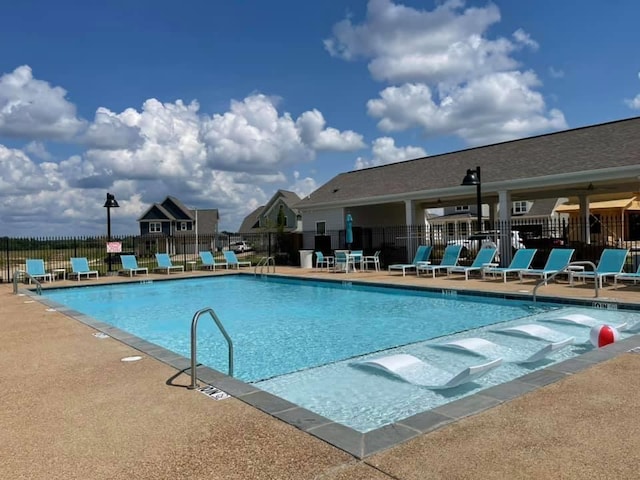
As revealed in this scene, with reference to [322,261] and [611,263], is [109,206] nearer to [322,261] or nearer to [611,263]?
[322,261]

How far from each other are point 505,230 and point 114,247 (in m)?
15.4

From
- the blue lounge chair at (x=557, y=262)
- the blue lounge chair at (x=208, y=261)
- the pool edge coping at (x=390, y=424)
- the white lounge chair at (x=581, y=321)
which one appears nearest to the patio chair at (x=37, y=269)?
the blue lounge chair at (x=208, y=261)

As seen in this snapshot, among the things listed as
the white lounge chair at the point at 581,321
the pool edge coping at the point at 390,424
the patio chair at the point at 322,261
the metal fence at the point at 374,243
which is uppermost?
the metal fence at the point at 374,243

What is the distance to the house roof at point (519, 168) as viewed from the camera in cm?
1528

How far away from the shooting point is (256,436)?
3.41m

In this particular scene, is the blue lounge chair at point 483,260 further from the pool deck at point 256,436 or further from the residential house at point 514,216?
the residential house at point 514,216

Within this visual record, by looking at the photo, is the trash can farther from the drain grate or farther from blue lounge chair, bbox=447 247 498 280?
the drain grate

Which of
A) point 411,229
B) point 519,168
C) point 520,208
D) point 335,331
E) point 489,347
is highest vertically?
point 519,168

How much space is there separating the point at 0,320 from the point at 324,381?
668cm

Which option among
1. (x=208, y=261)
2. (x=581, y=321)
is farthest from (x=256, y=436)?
(x=208, y=261)

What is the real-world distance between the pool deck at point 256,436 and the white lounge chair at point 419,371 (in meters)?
1.05

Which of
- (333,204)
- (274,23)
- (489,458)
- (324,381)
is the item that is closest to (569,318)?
(324,381)

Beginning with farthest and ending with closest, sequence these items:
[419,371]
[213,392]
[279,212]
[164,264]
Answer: [279,212], [164,264], [419,371], [213,392]

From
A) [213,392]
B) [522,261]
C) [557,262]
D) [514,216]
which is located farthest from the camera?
[514,216]
